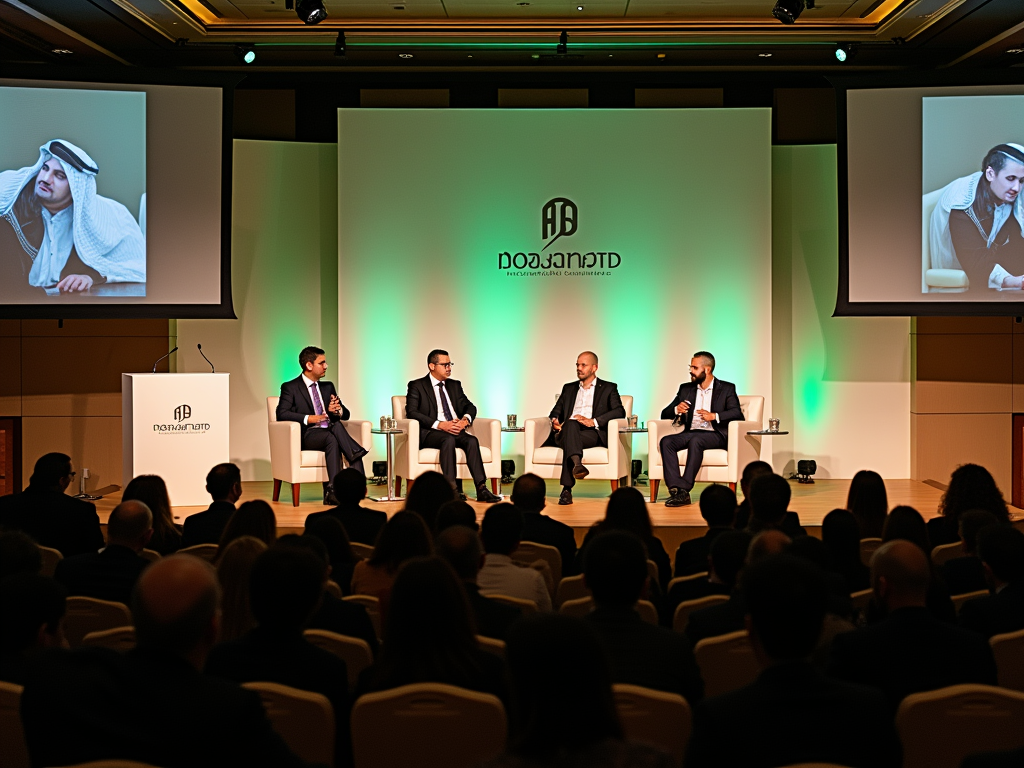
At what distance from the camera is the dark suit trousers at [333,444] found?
325 inches

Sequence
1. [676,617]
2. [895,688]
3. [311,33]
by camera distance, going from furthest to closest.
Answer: [311,33], [676,617], [895,688]

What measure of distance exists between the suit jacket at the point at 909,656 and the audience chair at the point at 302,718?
1.16 metres

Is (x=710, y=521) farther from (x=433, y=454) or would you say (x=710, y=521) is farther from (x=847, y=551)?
(x=433, y=454)

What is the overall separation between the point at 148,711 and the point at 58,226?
6.94 meters

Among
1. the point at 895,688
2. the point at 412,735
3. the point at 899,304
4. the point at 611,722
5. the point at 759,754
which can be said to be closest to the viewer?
the point at 611,722

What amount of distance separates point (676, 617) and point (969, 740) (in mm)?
1271

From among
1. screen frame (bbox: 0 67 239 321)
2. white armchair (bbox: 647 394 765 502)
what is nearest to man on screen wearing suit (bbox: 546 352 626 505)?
white armchair (bbox: 647 394 765 502)

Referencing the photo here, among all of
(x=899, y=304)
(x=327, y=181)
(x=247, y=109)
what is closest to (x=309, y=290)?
(x=327, y=181)

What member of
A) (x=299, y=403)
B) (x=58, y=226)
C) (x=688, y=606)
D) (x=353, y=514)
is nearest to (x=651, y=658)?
(x=688, y=606)

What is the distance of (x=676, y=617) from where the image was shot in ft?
11.2

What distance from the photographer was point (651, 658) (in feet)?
8.36

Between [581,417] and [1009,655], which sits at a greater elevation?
[581,417]

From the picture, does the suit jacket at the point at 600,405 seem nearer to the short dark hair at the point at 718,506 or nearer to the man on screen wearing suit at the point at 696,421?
the man on screen wearing suit at the point at 696,421

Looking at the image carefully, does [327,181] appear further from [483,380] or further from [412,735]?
[412,735]
